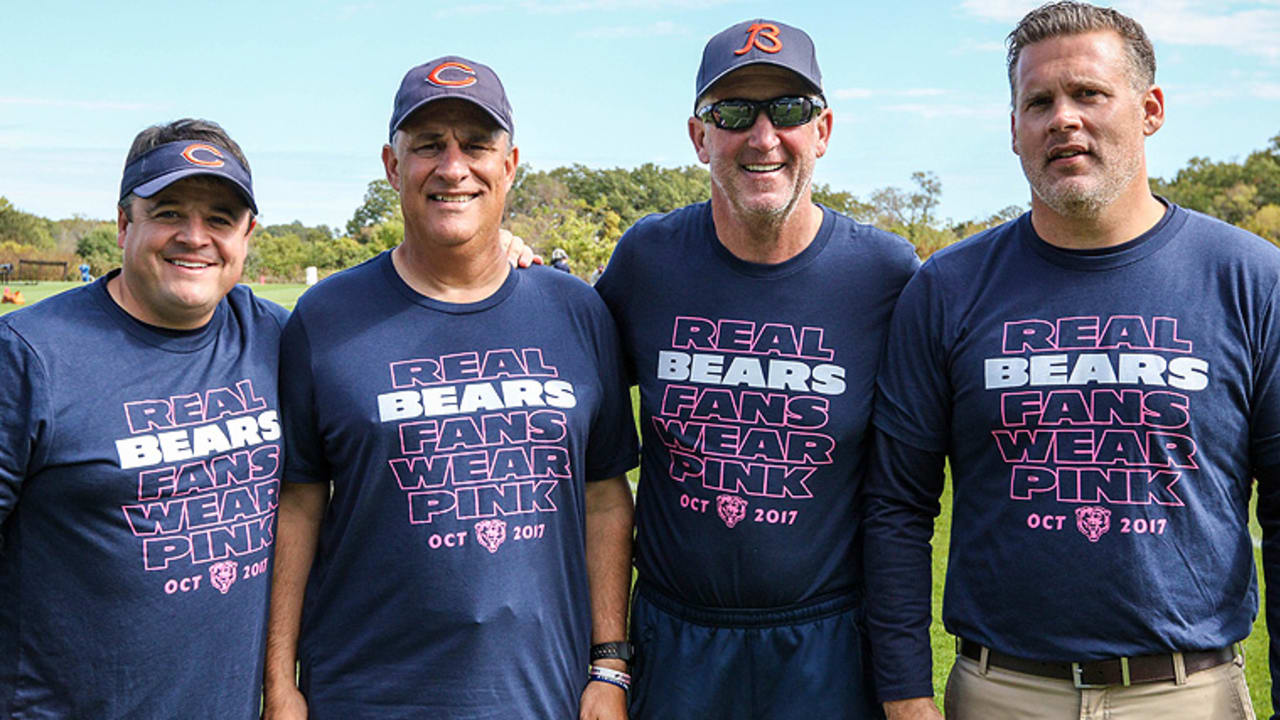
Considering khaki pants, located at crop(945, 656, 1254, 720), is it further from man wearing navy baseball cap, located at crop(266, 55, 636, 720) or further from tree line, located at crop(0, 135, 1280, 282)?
tree line, located at crop(0, 135, 1280, 282)

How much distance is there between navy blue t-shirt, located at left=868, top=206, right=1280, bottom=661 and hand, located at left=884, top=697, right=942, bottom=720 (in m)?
0.23

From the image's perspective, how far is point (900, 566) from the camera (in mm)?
3002

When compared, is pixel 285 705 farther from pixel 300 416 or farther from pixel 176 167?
pixel 176 167

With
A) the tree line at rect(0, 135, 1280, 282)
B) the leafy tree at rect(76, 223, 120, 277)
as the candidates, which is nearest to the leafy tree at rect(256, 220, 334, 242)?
the tree line at rect(0, 135, 1280, 282)

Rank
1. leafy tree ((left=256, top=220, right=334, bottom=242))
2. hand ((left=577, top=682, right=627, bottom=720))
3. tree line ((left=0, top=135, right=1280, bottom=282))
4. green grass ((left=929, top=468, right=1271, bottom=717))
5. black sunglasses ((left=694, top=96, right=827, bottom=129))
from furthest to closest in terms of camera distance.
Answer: leafy tree ((left=256, top=220, right=334, bottom=242)), tree line ((left=0, top=135, right=1280, bottom=282)), green grass ((left=929, top=468, right=1271, bottom=717)), black sunglasses ((left=694, top=96, right=827, bottom=129)), hand ((left=577, top=682, right=627, bottom=720))

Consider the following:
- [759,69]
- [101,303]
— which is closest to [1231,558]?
[759,69]

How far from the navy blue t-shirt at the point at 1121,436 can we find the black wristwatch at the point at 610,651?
3.34 ft

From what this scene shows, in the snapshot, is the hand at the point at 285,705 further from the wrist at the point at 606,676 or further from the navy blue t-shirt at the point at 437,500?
the wrist at the point at 606,676

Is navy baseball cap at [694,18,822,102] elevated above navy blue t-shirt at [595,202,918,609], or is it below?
above

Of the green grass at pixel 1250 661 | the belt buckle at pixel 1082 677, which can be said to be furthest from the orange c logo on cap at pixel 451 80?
the green grass at pixel 1250 661

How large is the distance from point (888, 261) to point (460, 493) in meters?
1.47

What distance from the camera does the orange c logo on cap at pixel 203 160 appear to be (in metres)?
2.83

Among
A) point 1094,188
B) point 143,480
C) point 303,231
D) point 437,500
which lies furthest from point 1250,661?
point 303,231

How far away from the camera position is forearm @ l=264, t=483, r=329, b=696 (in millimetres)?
2963
